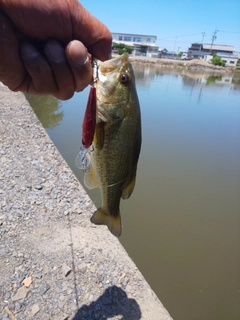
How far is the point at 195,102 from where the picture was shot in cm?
1970

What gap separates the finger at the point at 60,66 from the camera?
156 cm

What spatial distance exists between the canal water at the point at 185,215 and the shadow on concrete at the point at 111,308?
1.47 m

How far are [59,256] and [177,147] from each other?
25.0 feet

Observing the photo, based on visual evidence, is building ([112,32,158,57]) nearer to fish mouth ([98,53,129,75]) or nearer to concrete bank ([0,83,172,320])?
concrete bank ([0,83,172,320])

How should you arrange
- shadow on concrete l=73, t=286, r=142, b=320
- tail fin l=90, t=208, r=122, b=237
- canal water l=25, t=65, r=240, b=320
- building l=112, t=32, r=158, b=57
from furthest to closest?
building l=112, t=32, r=158, b=57
canal water l=25, t=65, r=240, b=320
shadow on concrete l=73, t=286, r=142, b=320
tail fin l=90, t=208, r=122, b=237

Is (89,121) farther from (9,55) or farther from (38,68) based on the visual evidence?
(9,55)

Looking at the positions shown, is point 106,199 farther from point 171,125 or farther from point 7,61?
point 171,125

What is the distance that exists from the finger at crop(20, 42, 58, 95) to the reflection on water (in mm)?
9527

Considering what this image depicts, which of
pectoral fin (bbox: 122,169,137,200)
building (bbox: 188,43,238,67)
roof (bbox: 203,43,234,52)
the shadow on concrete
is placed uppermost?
pectoral fin (bbox: 122,169,137,200)

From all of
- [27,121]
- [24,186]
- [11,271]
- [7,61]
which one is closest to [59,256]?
[11,271]

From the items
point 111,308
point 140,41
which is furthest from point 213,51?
point 111,308

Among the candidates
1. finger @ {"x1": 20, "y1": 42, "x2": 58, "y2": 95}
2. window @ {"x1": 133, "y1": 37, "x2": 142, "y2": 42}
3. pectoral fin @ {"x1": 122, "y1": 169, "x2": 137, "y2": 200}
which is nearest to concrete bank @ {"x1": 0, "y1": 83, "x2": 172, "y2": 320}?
pectoral fin @ {"x1": 122, "y1": 169, "x2": 137, "y2": 200}

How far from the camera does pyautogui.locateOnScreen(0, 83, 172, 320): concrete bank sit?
9.24 feet

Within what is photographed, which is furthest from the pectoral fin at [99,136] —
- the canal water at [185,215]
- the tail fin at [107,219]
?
the canal water at [185,215]
